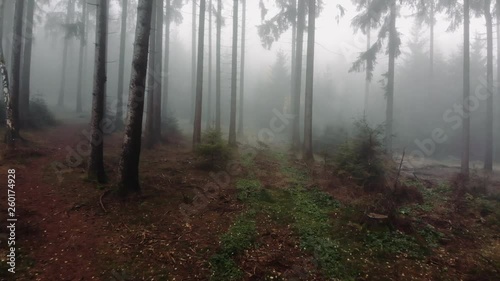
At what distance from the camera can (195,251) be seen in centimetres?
563

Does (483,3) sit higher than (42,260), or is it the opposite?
(483,3)

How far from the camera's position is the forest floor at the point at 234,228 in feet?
16.9

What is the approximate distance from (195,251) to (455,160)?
23652mm

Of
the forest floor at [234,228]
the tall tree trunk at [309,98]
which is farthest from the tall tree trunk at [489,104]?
the tall tree trunk at [309,98]

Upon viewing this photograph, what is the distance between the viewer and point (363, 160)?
10.3 m

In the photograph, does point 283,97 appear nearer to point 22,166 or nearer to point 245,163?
point 245,163

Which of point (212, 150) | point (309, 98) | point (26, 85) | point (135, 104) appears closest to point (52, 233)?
point (135, 104)

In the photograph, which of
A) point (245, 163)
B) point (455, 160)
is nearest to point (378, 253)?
point (245, 163)

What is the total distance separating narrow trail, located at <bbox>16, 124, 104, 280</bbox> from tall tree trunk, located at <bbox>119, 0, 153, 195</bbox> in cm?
146

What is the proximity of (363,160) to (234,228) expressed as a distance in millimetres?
6173

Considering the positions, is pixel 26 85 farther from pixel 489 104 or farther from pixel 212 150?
pixel 489 104

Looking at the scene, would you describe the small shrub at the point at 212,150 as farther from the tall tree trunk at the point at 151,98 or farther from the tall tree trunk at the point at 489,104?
the tall tree trunk at the point at 489,104

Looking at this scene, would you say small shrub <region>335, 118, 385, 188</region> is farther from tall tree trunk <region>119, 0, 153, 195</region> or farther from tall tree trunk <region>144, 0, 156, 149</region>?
tall tree trunk <region>144, 0, 156, 149</region>

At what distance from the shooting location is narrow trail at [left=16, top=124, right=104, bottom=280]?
15.7ft
